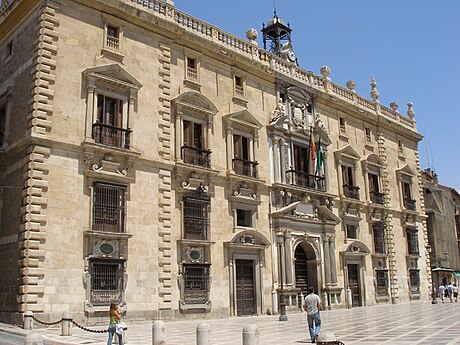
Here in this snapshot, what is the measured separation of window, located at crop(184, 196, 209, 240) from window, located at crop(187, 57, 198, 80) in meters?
5.30

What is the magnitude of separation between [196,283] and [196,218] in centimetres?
255

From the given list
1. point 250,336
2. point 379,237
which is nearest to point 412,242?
point 379,237

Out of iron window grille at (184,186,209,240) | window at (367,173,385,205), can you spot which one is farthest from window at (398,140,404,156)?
iron window grille at (184,186,209,240)

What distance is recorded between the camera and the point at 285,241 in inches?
973

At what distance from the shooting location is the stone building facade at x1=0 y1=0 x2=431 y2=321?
17359 millimetres

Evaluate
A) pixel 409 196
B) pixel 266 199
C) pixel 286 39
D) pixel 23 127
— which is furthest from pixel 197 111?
pixel 409 196

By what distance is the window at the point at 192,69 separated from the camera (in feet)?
74.5

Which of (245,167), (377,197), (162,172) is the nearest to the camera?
(162,172)

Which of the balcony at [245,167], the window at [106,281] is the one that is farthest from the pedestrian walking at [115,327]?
the balcony at [245,167]

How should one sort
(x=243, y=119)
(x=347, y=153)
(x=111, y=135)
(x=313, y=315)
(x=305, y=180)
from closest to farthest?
(x=313, y=315)
(x=111, y=135)
(x=243, y=119)
(x=305, y=180)
(x=347, y=153)

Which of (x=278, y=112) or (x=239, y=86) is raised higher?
(x=239, y=86)

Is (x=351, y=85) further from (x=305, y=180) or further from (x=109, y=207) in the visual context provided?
(x=109, y=207)

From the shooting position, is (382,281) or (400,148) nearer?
(382,281)

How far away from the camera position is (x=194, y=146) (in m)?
22.1
